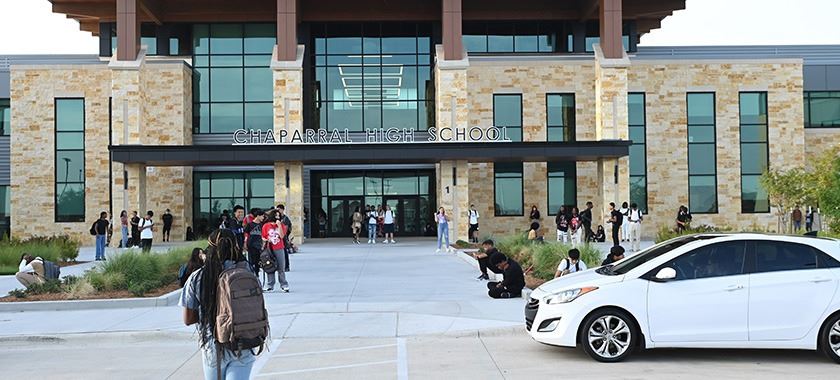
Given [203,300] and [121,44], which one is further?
[121,44]

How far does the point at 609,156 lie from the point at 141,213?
20.3m

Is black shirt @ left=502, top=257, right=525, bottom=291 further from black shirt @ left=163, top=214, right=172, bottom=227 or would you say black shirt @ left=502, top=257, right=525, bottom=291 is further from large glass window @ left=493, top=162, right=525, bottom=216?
black shirt @ left=163, top=214, right=172, bottom=227

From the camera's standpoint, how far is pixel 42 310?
14688 millimetres

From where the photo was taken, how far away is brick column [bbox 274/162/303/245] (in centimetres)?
3525

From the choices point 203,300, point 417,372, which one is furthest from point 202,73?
point 203,300

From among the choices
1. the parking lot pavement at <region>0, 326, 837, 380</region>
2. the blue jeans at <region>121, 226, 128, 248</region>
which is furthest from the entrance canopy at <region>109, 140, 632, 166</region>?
the parking lot pavement at <region>0, 326, 837, 380</region>

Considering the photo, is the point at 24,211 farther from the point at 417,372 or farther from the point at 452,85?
the point at 417,372

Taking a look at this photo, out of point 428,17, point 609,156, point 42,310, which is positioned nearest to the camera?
point 42,310

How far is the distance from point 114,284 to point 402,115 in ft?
89.7

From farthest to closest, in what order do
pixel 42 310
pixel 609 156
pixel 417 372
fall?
1. pixel 609 156
2. pixel 42 310
3. pixel 417 372

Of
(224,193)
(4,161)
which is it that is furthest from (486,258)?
(4,161)

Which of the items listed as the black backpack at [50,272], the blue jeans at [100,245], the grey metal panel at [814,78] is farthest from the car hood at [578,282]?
the grey metal panel at [814,78]

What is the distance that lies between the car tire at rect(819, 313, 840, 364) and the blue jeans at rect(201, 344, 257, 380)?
6.93m

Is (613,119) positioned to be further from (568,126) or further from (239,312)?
(239,312)
